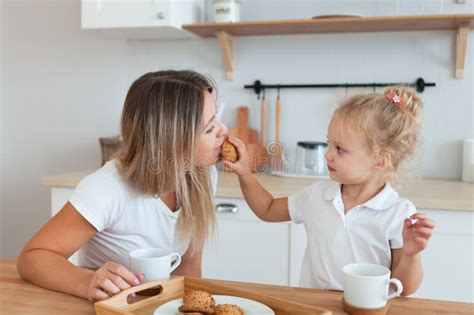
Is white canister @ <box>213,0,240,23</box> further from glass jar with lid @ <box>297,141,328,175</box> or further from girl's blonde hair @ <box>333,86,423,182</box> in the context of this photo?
girl's blonde hair @ <box>333,86,423,182</box>

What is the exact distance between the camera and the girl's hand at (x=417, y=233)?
3.14 feet

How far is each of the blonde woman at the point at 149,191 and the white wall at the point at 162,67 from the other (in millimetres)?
1225

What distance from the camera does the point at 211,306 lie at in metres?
0.83

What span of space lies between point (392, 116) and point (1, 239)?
2.59 meters

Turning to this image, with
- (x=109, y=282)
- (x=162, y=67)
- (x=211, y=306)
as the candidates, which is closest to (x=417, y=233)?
(x=211, y=306)

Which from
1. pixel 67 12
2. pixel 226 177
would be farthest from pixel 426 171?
pixel 67 12

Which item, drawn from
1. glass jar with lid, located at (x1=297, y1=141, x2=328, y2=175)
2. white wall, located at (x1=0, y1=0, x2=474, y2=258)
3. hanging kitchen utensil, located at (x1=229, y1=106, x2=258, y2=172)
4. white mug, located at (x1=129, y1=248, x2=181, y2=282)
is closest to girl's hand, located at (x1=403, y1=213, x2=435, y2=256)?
white mug, located at (x1=129, y1=248, x2=181, y2=282)

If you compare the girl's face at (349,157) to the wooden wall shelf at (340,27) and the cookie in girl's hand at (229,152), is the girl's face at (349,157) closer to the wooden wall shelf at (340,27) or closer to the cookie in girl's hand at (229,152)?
the cookie in girl's hand at (229,152)

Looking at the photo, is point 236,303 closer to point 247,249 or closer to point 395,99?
point 395,99

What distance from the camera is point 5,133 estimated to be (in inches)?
118

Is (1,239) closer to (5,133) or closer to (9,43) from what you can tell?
(5,133)

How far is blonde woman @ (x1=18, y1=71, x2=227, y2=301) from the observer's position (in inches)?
44.7

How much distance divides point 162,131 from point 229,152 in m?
0.25

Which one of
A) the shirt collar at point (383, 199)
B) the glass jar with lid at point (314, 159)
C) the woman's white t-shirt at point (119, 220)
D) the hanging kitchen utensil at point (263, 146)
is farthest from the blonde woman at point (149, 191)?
the hanging kitchen utensil at point (263, 146)
